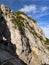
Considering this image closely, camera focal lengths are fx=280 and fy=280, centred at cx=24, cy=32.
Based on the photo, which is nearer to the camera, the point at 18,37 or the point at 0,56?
the point at 0,56

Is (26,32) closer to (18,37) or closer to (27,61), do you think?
(18,37)

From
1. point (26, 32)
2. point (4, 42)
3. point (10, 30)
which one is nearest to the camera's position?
point (4, 42)

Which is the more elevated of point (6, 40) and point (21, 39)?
point (21, 39)

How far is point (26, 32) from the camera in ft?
311

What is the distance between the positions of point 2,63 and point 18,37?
85.7ft

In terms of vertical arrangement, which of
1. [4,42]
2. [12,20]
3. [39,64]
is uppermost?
[12,20]

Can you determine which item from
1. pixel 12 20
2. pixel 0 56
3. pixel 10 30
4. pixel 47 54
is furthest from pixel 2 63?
pixel 47 54

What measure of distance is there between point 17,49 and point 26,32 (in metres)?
12.7

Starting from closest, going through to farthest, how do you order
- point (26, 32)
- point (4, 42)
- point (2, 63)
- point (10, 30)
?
1. point (2, 63)
2. point (4, 42)
3. point (10, 30)
4. point (26, 32)

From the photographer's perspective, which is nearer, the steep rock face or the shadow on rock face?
the shadow on rock face

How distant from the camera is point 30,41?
303 ft

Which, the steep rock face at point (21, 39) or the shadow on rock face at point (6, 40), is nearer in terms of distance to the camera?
the shadow on rock face at point (6, 40)

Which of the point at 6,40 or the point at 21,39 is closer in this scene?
the point at 6,40

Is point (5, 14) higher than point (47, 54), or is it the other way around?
point (5, 14)
